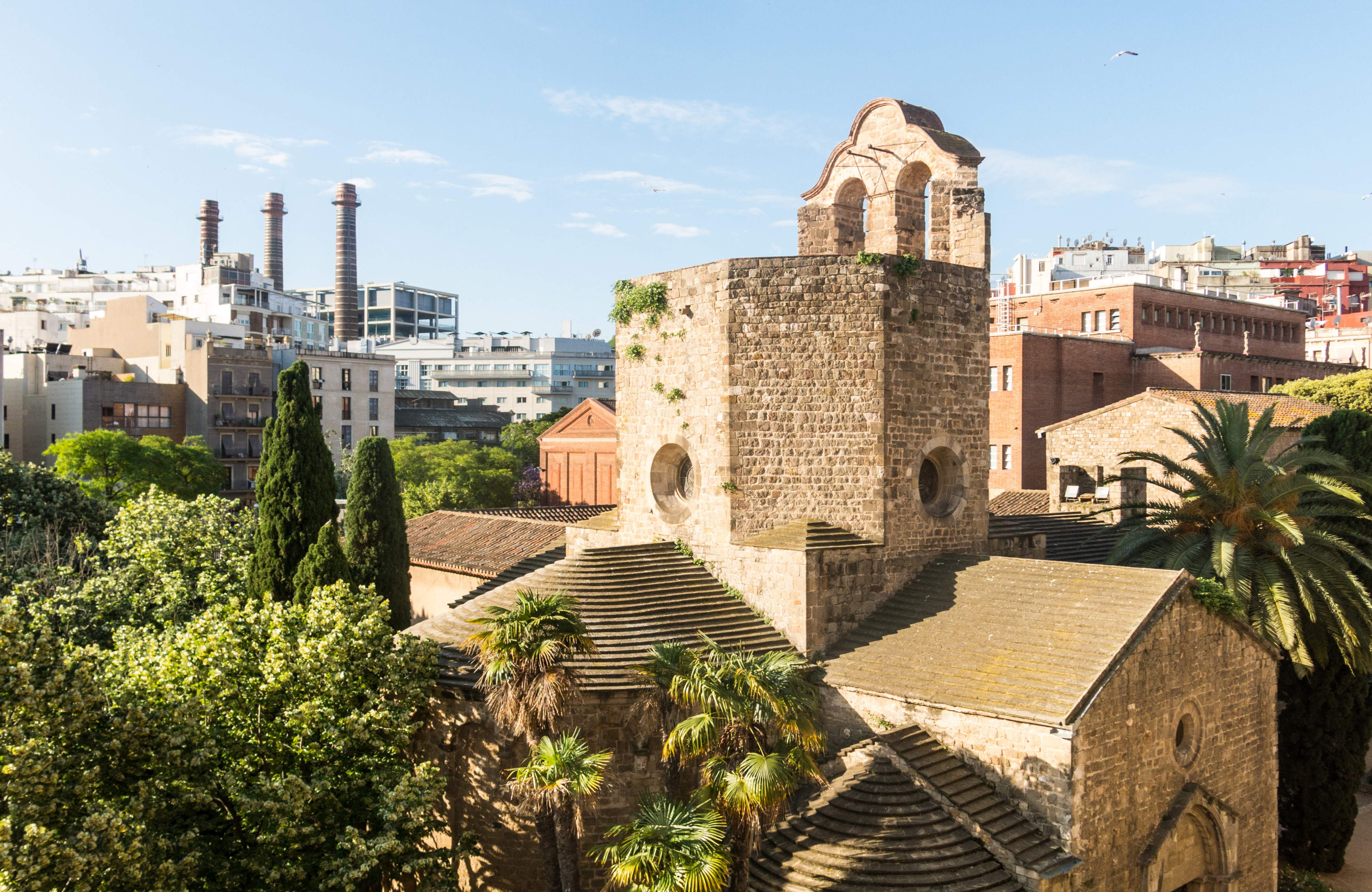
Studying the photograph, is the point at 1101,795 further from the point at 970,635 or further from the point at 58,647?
the point at 58,647

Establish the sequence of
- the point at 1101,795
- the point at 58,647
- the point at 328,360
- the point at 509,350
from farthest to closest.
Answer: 1. the point at 509,350
2. the point at 328,360
3. the point at 1101,795
4. the point at 58,647

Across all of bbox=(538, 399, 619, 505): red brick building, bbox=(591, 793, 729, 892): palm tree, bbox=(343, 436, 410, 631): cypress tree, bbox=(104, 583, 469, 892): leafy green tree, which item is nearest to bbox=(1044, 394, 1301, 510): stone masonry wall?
bbox=(343, 436, 410, 631): cypress tree

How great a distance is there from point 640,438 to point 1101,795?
10073 mm

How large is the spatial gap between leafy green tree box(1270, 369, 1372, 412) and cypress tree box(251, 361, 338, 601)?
38150 millimetres

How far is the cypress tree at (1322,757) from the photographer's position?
21.0 meters

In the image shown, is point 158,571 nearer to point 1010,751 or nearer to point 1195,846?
point 1010,751

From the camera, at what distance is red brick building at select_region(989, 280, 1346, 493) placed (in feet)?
146

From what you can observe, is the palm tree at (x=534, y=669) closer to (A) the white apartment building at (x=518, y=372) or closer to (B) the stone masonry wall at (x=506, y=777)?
(B) the stone masonry wall at (x=506, y=777)

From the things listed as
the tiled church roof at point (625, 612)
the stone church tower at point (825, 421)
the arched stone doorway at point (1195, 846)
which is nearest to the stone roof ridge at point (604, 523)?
the stone church tower at point (825, 421)

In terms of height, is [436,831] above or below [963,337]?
below

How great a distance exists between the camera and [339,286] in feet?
268

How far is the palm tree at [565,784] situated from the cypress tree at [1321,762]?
15.4m

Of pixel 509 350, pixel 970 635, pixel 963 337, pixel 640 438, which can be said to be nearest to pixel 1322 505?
pixel 963 337

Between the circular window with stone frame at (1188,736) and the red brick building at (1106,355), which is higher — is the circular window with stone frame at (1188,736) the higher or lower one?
the lower one
